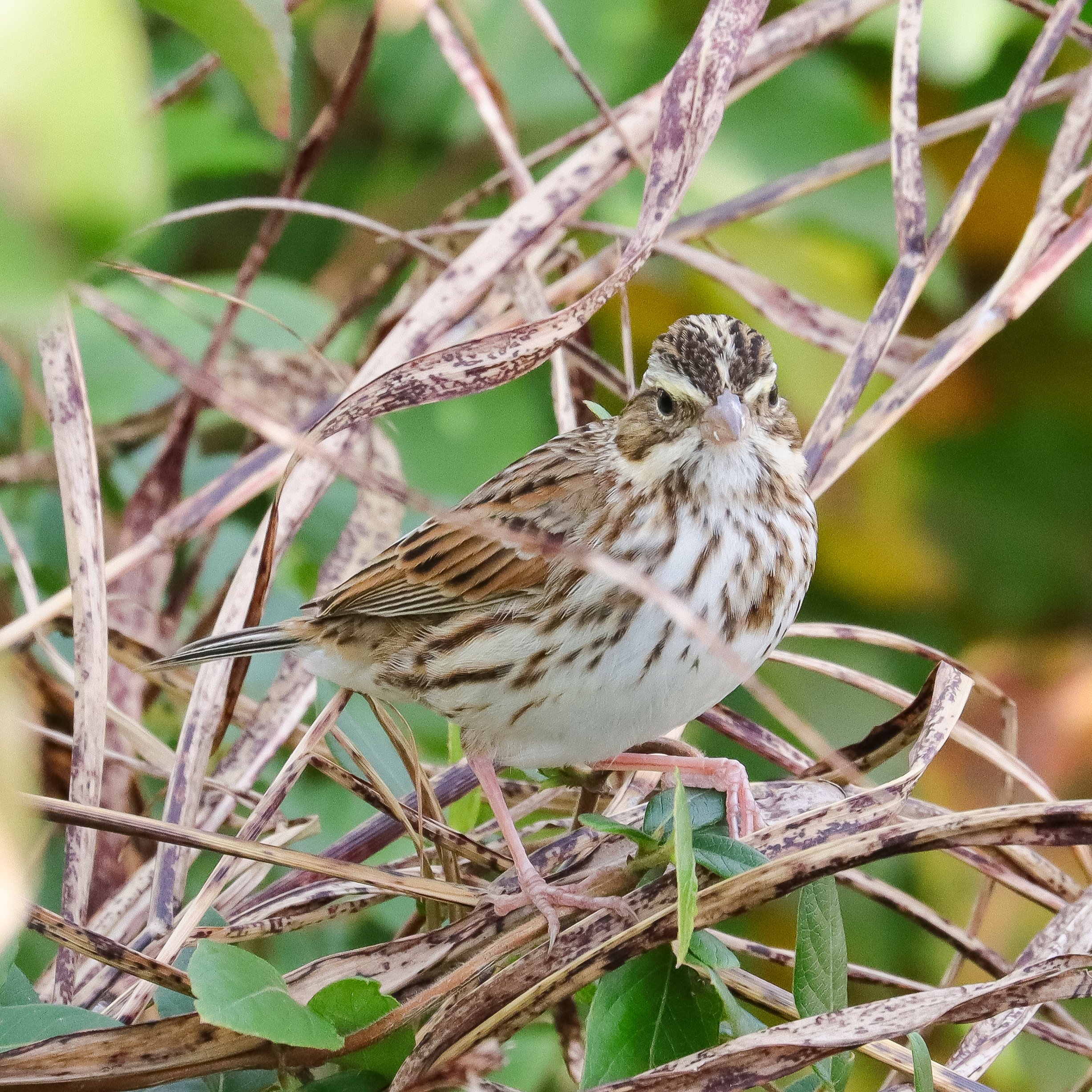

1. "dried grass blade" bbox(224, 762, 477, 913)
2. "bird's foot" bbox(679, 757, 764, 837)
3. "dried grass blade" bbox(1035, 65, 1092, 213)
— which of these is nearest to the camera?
"bird's foot" bbox(679, 757, 764, 837)

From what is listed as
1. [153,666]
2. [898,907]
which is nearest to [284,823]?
[153,666]

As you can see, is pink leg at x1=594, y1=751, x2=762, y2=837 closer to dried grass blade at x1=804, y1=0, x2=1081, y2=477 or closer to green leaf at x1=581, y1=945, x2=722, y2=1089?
green leaf at x1=581, y1=945, x2=722, y2=1089

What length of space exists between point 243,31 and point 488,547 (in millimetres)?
1243

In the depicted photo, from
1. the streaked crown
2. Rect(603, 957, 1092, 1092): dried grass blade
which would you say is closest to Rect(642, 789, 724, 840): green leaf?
Rect(603, 957, 1092, 1092): dried grass blade

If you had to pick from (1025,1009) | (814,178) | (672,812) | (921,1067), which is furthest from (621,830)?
(814,178)

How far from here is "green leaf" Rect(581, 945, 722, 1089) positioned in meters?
1.16

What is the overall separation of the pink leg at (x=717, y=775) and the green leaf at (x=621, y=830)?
0.07m

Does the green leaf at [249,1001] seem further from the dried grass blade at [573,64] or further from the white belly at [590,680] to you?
the dried grass blade at [573,64]

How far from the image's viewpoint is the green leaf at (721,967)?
114cm

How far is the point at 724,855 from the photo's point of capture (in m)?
1.22

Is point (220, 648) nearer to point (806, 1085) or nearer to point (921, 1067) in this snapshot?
point (806, 1085)

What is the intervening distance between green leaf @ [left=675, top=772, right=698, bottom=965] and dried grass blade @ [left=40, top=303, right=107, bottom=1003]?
671mm

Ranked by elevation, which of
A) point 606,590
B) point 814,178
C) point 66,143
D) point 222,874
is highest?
point 814,178

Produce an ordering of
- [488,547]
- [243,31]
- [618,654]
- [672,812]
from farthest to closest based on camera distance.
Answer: [488,547] < [618,654] < [672,812] < [243,31]
